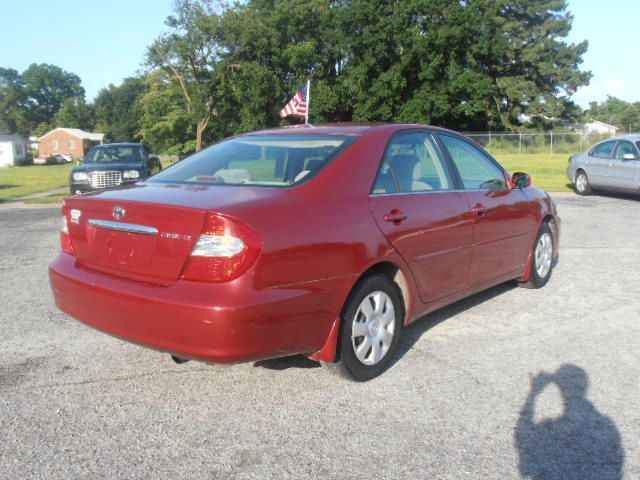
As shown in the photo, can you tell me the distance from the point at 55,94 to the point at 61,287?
528 ft

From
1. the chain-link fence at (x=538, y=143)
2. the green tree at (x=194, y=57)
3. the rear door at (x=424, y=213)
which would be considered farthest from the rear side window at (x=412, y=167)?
the green tree at (x=194, y=57)

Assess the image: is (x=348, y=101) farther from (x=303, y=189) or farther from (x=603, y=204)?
(x=303, y=189)

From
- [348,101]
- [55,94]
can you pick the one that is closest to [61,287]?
[348,101]

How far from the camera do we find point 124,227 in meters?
3.47

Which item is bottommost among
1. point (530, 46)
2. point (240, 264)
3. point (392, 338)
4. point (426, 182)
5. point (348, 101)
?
point (392, 338)

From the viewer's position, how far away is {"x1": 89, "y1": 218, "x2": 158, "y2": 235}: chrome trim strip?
3357 mm

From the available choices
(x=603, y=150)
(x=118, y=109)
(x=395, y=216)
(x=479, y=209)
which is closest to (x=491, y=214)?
(x=479, y=209)

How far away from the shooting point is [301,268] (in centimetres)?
333

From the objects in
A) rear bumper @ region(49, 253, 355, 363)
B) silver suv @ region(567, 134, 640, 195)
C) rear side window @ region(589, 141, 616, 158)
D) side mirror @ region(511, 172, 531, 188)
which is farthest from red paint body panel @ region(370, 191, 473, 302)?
rear side window @ region(589, 141, 616, 158)

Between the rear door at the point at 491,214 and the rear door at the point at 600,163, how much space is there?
35.8ft

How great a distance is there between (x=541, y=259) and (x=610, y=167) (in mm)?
10500

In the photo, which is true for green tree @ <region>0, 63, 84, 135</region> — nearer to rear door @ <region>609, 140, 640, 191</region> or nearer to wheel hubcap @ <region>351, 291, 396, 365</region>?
rear door @ <region>609, 140, 640, 191</region>

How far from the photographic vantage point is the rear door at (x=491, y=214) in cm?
498

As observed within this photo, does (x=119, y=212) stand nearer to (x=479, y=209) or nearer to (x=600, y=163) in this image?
(x=479, y=209)
